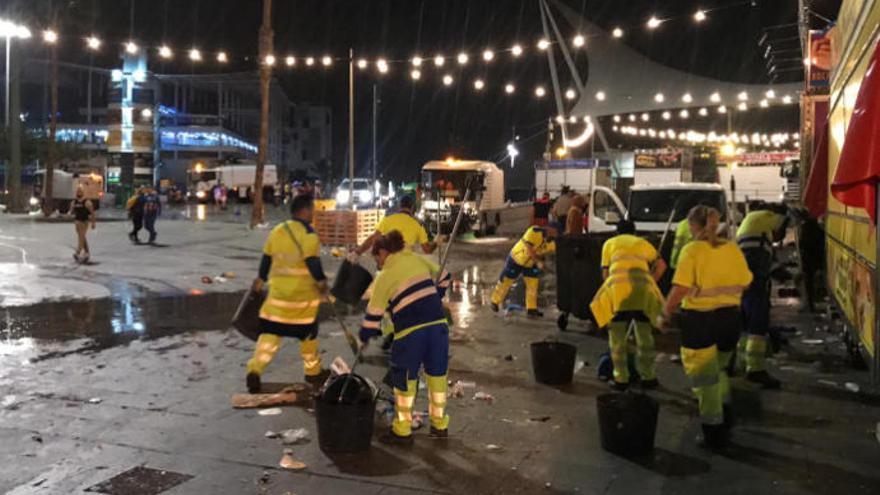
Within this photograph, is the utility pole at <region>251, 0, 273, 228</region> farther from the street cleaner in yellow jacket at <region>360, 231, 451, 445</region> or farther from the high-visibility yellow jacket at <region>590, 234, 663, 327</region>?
the street cleaner in yellow jacket at <region>360, 231, 451, 445</region>

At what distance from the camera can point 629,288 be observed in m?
7.09

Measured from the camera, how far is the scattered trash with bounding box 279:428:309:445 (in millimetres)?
5701

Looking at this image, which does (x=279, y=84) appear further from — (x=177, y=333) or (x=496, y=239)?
(x=177, y=333)

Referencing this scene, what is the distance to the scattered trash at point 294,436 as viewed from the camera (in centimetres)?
570

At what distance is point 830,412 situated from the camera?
21.7 feet

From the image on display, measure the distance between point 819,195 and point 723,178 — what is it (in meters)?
29.9

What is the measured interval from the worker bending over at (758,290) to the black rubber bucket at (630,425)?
258cm

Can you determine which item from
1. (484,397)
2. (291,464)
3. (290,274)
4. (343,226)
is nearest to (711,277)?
(484,397)

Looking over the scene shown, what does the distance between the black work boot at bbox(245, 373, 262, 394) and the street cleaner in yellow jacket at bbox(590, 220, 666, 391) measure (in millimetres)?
3047

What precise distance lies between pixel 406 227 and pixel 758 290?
12.0 feet

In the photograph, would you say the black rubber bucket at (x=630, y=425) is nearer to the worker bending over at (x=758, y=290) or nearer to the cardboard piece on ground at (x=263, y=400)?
the worker bending over at (x=758, y=290)

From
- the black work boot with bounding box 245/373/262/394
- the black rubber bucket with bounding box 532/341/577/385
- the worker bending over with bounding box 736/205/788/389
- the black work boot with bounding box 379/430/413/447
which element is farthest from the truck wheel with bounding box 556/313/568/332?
the black work boot with bounding box 379/430/413/447

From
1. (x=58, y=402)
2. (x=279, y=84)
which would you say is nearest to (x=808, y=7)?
(x=58, y=402)

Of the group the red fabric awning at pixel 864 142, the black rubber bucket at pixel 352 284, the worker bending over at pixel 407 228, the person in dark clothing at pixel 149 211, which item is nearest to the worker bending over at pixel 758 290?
the red fabric awning at pixel 864 142
